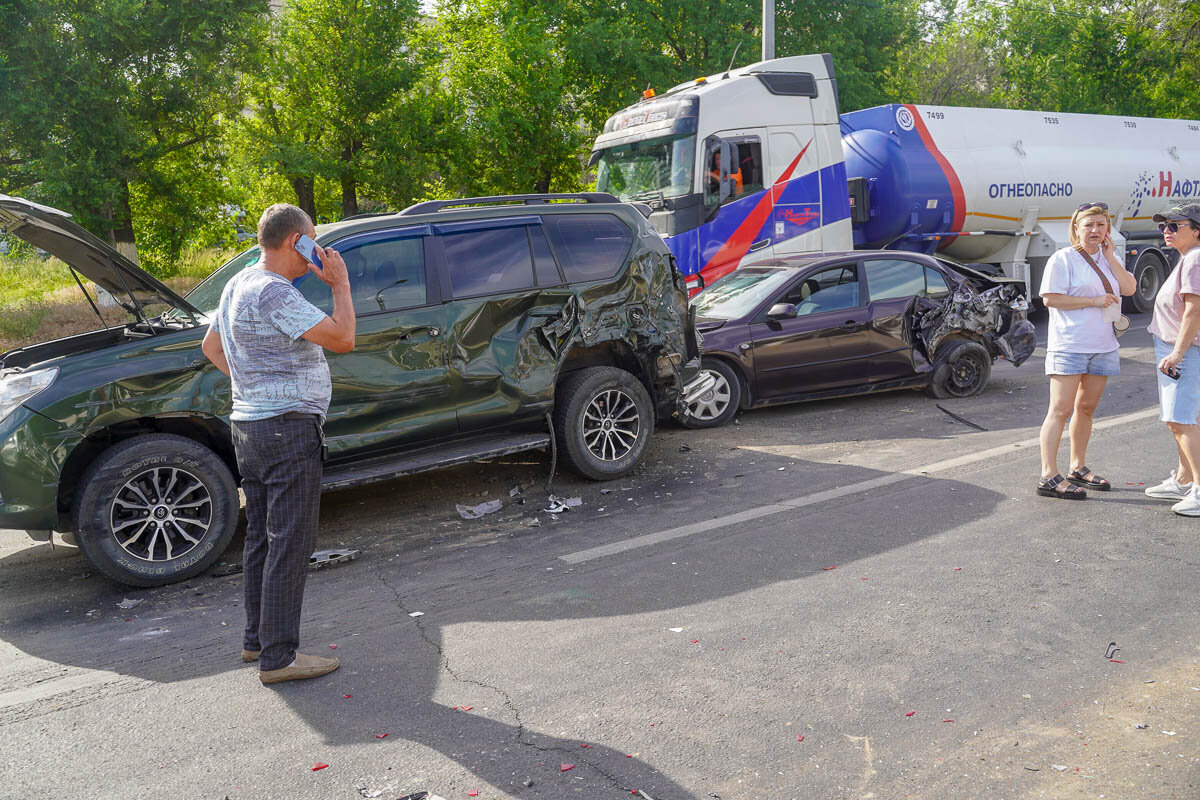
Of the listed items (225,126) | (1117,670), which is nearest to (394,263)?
(1117,670)

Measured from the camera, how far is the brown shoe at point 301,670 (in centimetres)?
392

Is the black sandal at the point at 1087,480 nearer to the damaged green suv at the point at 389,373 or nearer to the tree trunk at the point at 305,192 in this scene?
the damaged green suv at the point at 389,373

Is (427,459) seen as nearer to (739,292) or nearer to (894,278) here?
(739,292)

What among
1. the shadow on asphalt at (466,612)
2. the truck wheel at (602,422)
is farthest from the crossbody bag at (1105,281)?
the truck wheel at (602,422)

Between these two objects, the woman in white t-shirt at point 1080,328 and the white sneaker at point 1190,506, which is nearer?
the white sneaker at point 1190,506

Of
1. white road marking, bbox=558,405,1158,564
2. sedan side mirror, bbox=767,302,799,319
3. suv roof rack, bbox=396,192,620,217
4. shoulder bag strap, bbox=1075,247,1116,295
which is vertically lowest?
white road marking, bbox=558,405,1158,564

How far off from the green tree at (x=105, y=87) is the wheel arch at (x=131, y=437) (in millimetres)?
10852

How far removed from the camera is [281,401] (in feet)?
12.4

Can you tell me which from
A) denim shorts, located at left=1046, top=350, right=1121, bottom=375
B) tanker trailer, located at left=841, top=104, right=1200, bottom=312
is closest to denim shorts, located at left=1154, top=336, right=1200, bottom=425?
denim shorts, located at left=1046, top=350, right=1121, bottom=375

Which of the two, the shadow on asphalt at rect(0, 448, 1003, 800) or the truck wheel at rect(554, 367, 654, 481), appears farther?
the truck wheel at rect(554, 367, 654, 481)

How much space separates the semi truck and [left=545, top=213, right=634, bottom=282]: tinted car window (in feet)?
17.2

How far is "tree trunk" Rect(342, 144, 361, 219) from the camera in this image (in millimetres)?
18188

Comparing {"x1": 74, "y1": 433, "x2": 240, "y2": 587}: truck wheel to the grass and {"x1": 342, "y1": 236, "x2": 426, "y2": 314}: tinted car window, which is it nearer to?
{"x1": 342, "y1": 236, "x2": 426, "y2": 314}: tinted car window

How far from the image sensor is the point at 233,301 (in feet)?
12.5
